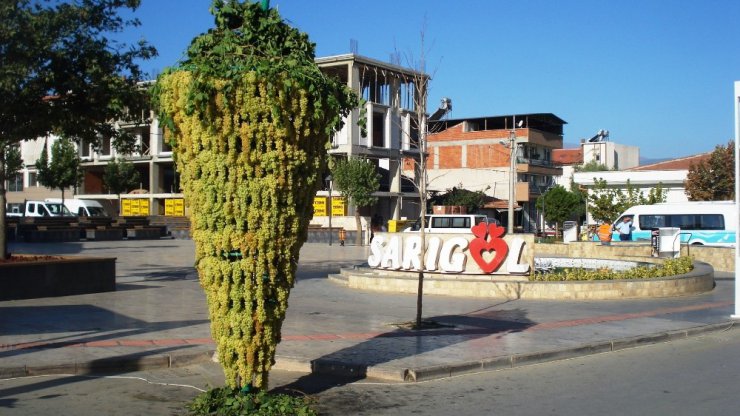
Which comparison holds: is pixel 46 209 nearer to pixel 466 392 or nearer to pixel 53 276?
pixel 53 276

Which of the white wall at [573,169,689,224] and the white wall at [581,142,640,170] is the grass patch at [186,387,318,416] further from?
the white wall at [581,142,640,170]

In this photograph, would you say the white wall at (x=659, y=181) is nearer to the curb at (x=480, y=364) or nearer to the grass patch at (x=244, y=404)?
the curb at (x=480, y=364)

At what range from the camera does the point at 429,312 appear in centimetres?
1491

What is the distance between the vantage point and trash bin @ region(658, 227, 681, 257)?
26.8 m

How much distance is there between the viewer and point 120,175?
199ft

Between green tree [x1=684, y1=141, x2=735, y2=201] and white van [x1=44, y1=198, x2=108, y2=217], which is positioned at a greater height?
green tree [x1=684, y1=141, x2=735, y2=201]

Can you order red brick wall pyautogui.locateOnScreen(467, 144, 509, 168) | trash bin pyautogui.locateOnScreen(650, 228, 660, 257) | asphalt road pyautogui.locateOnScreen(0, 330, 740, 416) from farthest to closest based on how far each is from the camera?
red brick wall pyautogui.locateOnScreen(467, 144, 509, 168)
trash bin pyautogui.locateOnScreen(650, 228, 660, 257)
asphalt road pyautogui.locateOnScreen(0, 330, 740, 416)

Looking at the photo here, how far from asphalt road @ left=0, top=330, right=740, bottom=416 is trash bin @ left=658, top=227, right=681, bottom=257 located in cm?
1752

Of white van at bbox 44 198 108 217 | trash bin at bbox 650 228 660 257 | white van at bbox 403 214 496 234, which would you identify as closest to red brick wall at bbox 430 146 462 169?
white van at bbox 44 198 108 217

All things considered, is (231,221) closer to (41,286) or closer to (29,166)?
(41,286)

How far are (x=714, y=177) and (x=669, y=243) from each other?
95.1ft

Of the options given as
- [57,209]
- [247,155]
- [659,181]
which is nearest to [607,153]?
[659,181]

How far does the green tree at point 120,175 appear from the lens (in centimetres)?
6047

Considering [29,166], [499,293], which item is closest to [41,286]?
[499,293]
